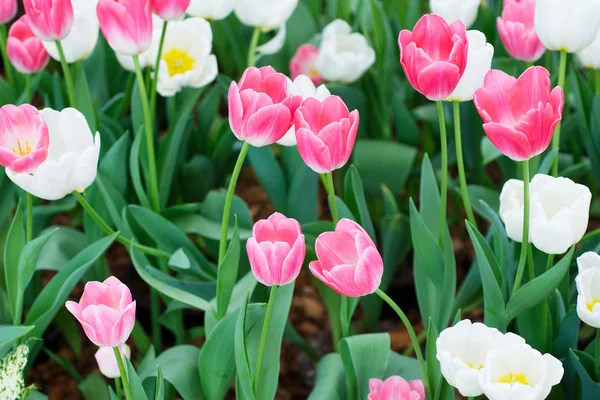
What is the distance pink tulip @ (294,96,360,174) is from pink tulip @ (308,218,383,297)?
0.07 metres

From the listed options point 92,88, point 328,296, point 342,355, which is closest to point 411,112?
point 328,296

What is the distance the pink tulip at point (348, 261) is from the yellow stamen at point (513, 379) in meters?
0.16

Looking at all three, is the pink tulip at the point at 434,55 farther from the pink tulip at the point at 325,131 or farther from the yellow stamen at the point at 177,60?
the yellow stamen at the point at 177,60

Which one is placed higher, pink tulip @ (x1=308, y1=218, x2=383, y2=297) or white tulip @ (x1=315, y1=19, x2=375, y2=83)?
pink tulip @ (x1=308, y1=218, x2=383, y2=297)

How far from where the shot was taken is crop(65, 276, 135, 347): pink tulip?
0.78 metres

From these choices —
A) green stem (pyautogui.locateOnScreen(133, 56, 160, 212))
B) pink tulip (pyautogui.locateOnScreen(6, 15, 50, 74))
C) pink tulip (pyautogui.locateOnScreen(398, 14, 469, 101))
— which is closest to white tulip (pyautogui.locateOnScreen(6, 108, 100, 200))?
green stem (pyautogui.locateOnScreen(133, 56, 160, 212))

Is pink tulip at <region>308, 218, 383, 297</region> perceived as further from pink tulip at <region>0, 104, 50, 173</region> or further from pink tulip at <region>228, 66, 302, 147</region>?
pink tulip at <region>0, 104, 50, 173</region>

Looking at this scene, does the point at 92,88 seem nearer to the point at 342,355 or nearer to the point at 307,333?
the point at 307,333

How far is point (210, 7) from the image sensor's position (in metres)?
1.19

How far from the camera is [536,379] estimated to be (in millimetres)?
804

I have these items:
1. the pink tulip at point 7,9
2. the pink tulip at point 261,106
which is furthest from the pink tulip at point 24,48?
the pink tulip at point 261,106

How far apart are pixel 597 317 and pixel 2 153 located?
63cm

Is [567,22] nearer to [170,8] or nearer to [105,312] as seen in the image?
[170,8]

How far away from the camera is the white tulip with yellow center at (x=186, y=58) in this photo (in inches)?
50.1
